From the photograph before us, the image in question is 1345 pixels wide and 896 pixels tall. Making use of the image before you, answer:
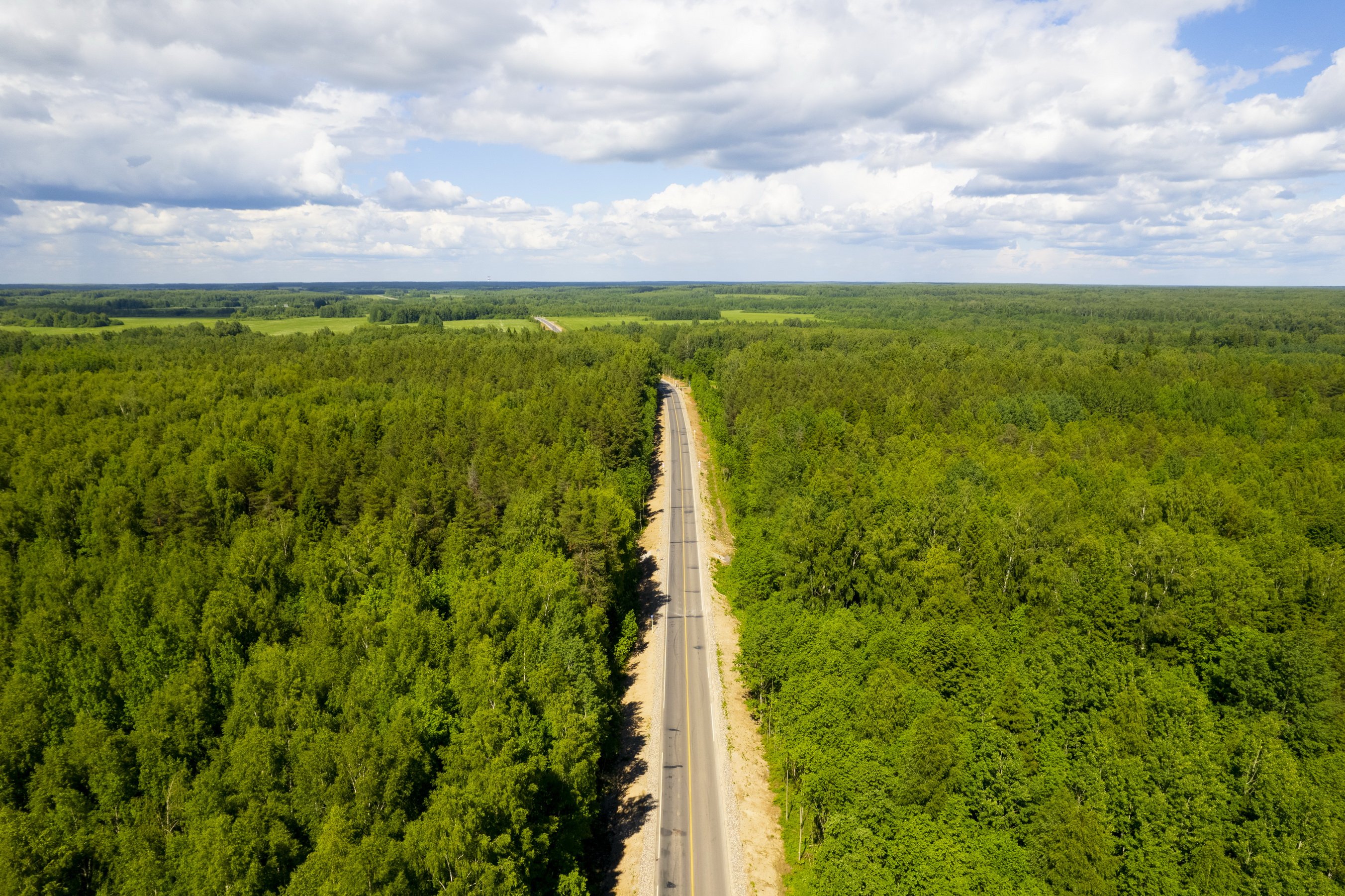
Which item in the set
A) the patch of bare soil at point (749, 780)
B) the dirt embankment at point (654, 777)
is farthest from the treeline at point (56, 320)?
the patch of bare soil at point (749, 780)

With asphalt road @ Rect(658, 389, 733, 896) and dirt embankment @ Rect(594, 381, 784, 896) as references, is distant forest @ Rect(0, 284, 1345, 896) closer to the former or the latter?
dirt embankment @ Rect(594, 381, 784, 896)

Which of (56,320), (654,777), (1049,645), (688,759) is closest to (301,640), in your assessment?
(654,777)

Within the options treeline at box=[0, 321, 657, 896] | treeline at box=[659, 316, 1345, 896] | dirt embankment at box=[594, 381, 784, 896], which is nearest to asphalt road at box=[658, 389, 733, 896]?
dirt embankment at box=[594, 381, 784, 896]

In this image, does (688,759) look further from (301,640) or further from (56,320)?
(56,320)

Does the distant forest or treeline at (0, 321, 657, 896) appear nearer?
treeline at (0, 321, 657, 896)

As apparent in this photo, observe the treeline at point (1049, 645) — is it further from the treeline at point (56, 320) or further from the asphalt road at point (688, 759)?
the treeline at point (56, 320)
